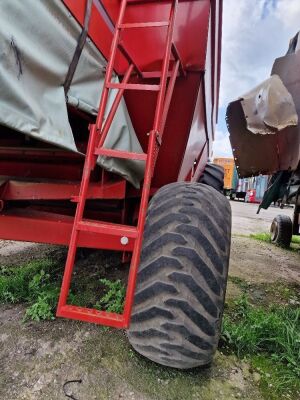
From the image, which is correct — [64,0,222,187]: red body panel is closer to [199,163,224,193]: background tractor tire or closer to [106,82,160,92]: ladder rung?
[106,82,160,92]: ladder rung

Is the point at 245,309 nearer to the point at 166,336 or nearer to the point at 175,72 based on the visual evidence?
the point at 166,336

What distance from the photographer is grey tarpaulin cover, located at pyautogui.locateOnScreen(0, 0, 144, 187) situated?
1.44m

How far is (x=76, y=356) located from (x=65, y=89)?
153cm

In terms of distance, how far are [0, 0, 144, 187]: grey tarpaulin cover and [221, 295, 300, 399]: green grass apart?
143 cm

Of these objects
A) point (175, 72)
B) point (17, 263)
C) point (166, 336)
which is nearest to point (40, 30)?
point (175, 72)

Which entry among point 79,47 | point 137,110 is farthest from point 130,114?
point 79,47

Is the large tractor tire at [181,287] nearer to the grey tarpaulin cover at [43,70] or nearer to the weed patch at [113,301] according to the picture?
the grey tarpaulin cover at [43,70]

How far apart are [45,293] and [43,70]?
178cm

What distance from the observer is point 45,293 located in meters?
2.75

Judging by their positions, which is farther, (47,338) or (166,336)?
(47,338)

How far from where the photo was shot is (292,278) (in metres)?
4.41

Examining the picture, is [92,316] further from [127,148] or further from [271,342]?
[271,342]

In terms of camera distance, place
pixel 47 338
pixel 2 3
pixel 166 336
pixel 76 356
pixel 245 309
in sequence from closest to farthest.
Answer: pixel 2 3 < pixel 166 336 < pixel 76 356 < pixel 47 338 < pixel 245 309

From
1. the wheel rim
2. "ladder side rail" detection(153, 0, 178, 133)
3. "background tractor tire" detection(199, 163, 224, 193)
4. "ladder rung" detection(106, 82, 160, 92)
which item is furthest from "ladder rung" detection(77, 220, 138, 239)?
the wheel rim
